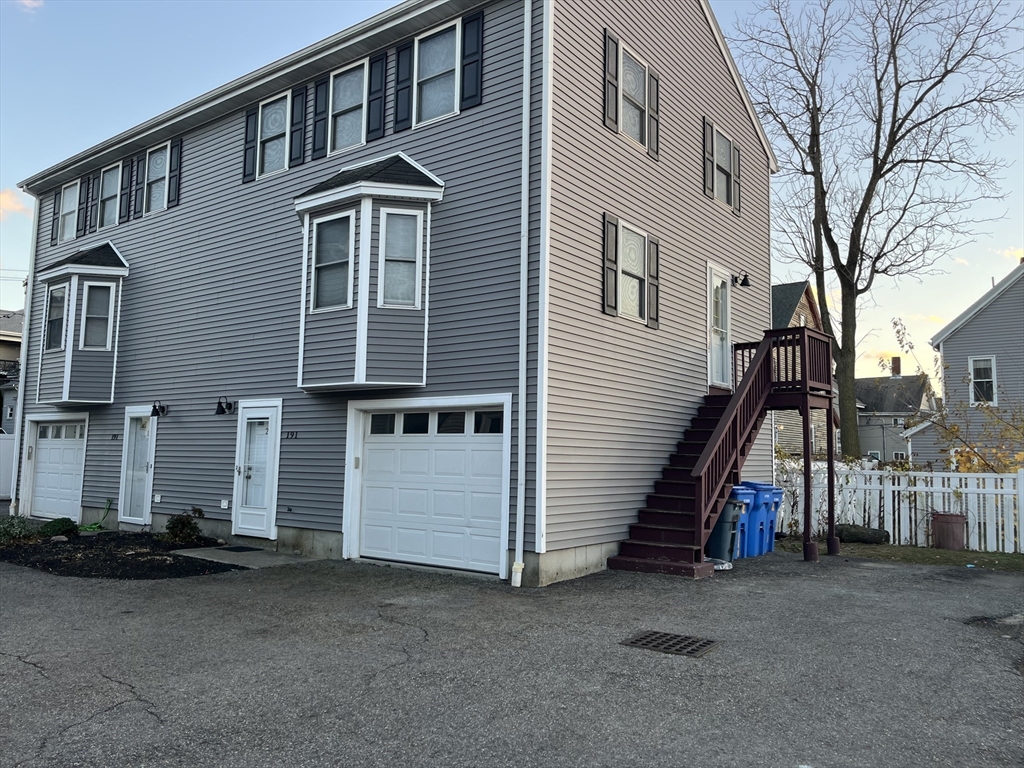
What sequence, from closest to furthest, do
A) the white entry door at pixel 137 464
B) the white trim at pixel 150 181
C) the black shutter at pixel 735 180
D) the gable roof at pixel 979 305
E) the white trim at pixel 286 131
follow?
the white trim at pixel 286 131 < the white entry door at pixel 137 464 < the black shutter at pixel 735 180 < the white trim at pixel 150 181 < the gable roof at pixel 979 305

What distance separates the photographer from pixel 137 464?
14.8 metres

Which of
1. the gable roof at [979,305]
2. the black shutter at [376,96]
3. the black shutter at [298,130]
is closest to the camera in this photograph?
the black shutter at [376,96]

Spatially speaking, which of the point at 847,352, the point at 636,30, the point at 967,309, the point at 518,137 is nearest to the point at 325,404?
the point at 518,137

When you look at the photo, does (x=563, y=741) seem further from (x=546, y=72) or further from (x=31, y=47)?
(x=31, y=47)

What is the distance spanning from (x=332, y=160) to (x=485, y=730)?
9.59 metres

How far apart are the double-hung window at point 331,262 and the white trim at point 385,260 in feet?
1.60

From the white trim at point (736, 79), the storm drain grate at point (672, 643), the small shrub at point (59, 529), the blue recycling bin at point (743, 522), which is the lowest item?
the storm drain grate at point (672, 643)

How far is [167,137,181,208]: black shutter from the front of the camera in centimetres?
1457

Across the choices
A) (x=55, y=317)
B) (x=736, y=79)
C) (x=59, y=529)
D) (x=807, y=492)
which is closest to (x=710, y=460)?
(x=807, y=492)

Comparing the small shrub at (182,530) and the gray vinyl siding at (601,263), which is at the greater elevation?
the gray vinyl siding at (601,263)

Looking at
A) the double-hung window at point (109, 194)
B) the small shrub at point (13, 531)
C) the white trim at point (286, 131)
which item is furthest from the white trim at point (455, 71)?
the small shrub at point (13, 531)

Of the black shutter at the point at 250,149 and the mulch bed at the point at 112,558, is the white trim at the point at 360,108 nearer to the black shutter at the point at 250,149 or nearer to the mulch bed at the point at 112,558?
the black shutter at the point at 250,149

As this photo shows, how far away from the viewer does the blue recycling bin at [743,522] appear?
11086mm

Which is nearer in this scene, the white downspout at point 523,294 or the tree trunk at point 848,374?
the white downspout at point 523,294
